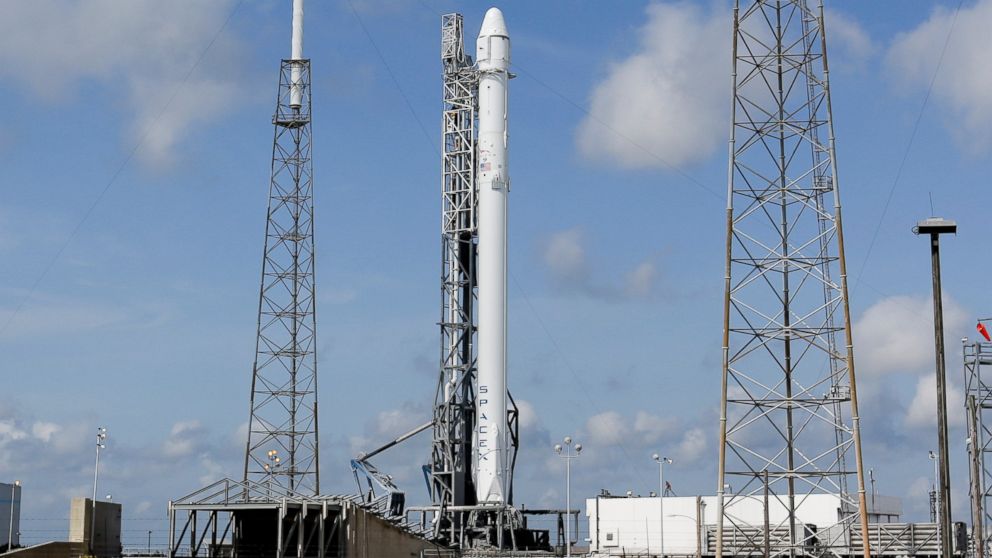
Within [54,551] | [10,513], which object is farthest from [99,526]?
[10,513]

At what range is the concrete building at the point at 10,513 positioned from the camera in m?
79.2

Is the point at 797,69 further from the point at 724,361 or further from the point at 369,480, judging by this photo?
the point at 369,480

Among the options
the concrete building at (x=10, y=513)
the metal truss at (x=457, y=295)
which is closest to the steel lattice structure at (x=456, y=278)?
the metal truss at (x=457, y=295)

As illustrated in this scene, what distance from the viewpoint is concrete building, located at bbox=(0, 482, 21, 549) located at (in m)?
79.2

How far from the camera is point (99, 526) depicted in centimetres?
7000

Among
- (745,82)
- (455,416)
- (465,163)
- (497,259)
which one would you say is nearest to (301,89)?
(465,163)

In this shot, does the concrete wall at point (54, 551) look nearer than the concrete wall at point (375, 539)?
No

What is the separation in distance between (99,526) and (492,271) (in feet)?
75.1

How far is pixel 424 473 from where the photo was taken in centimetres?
7319

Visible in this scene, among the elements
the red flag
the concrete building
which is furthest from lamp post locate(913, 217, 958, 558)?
the concrete building

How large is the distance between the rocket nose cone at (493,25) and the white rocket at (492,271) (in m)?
0.14

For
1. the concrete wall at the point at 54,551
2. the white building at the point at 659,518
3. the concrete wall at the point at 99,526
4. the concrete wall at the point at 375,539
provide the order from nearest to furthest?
the concrete wall at the point at 375,539 → the concrete wall at the point at 54,551 → the concrete wall at the point at 99,526 → the white building at the point at 659,518

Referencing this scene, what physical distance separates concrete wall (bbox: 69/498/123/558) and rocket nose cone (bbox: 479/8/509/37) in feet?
99.6

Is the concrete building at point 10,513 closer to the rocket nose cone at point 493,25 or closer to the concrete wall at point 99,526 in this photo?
the concrete wall at point 99,526
